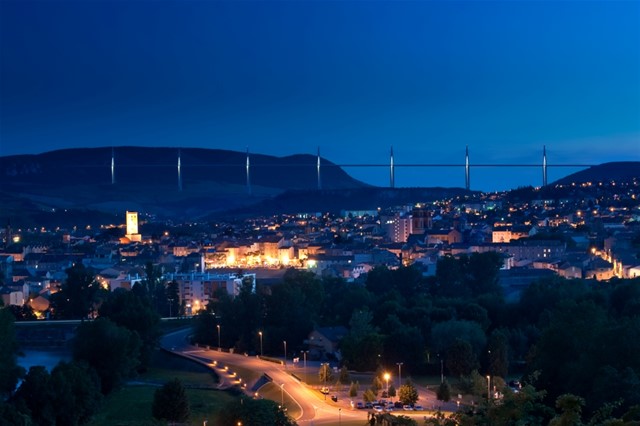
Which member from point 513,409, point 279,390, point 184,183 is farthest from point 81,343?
point 184,183

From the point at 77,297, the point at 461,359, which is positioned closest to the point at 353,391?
the point at 461,359

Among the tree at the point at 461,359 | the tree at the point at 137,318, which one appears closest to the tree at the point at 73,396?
the tree at the point at 137,318

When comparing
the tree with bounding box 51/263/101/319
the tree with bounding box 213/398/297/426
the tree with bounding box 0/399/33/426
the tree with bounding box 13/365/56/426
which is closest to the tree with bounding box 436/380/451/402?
the tree with bounding box 213/398/297/426

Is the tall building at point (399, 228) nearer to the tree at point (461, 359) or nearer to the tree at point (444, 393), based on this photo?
the tree at point (461, 359)

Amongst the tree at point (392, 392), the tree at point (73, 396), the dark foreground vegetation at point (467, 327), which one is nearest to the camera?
the dark foreground vegetation at point (467, 327)

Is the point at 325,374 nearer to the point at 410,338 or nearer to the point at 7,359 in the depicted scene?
the point at 410,338
